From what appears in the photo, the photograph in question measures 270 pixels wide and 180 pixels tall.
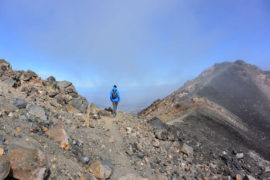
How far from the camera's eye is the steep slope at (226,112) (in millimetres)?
16705

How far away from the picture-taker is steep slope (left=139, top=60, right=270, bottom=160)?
16705 millimetres

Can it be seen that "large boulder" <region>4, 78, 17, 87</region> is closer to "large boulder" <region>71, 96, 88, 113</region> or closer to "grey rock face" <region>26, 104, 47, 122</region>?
"grey rock face" <region>26, 104, 47, 122</region>

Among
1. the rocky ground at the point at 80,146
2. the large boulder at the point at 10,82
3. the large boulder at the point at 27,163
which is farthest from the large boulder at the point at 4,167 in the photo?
the large boulder at the point at 10,82

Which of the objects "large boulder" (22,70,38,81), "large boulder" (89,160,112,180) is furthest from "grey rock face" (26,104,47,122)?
"large boulder" (22,70,38,81)

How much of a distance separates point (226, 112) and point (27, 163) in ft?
78.4

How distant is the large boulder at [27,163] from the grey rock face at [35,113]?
2391 mm

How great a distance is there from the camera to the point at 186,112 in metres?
20.3

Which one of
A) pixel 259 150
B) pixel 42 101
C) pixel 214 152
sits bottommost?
pixel 259 150

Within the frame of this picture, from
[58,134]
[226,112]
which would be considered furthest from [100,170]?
[226,112]

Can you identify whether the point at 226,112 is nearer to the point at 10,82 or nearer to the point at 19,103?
the point at 19,103

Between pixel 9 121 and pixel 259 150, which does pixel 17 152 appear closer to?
pixel 9 121

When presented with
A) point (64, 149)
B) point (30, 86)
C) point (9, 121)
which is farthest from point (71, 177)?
point (30, 86)

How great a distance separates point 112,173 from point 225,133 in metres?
15.5

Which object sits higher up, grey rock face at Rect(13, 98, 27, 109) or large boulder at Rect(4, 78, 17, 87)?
large boulder at Rect(4, 78, 17, 87)
